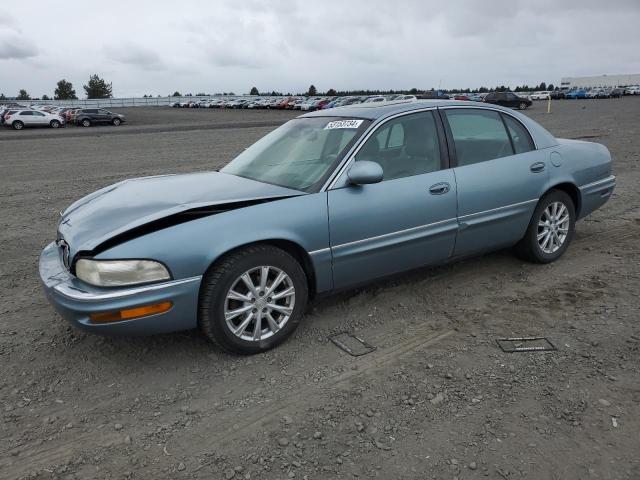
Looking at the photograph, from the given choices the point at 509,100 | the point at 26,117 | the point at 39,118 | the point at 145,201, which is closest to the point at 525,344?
the point at 145,201

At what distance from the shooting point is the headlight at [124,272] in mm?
3051

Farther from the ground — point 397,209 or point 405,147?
point 405,147

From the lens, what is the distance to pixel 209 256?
10.5 feet

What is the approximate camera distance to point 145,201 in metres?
3.67

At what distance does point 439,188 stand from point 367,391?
1.74 m

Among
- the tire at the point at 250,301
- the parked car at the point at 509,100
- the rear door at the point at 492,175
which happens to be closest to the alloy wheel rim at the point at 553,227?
the rear door at the point at 492,175

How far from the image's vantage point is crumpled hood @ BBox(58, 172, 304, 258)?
10.8 ft

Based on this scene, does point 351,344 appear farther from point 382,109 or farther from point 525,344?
point 382,109

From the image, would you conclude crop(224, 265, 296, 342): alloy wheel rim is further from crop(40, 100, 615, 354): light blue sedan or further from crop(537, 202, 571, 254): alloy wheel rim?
crop(537, 202, 571, 254): alloy wheel rim

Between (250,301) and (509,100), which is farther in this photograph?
(509,100)

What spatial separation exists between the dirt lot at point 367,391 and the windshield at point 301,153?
42.3 inches

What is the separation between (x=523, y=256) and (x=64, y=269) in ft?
12.8

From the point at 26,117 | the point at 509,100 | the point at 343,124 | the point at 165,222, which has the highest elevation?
the point at 26,117

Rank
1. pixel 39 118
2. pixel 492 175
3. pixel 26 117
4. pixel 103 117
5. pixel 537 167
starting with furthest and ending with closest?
1. pixel 103 117
2. pixel 39 118
3. pixel 26 117
4. pixel 537 167
5. pixel 492 175
